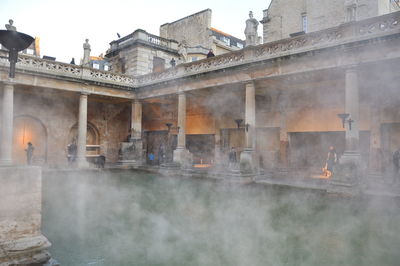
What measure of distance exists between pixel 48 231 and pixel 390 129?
38.2 ft

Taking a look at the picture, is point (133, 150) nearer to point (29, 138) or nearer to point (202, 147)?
point (202, 147)

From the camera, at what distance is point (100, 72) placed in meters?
14.0

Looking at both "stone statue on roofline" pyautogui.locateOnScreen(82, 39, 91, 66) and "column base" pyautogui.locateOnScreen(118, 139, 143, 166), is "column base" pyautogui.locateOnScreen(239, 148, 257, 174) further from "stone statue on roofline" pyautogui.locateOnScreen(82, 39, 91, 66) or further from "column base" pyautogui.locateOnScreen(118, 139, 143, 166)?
"stone statue on roofline" pyautogui.locateOnScreen(82, 39, 91, 66)

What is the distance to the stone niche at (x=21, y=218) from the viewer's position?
2.94 m

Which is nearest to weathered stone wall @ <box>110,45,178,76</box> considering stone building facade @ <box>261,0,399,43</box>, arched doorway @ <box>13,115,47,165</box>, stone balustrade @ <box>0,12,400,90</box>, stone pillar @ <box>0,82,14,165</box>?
stone balustrade @ <box>0,12,400,90</box>

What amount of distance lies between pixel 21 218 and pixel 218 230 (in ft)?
8.35

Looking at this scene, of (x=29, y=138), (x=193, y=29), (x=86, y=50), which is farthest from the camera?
(x=193, y=29)

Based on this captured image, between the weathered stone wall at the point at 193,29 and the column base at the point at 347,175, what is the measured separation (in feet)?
59.3

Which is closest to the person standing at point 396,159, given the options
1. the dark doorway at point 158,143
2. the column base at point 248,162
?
the column base at point 248,162

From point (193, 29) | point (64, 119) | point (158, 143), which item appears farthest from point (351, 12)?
point (193, 29)

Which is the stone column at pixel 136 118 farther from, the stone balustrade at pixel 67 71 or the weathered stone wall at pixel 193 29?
the weathered stone wall at pixel 193 29

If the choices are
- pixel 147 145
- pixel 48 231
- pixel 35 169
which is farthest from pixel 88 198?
pixel 147 145

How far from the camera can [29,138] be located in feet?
48.4

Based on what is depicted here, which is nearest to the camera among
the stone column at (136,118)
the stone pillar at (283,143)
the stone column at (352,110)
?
the stone column at (352,110)
